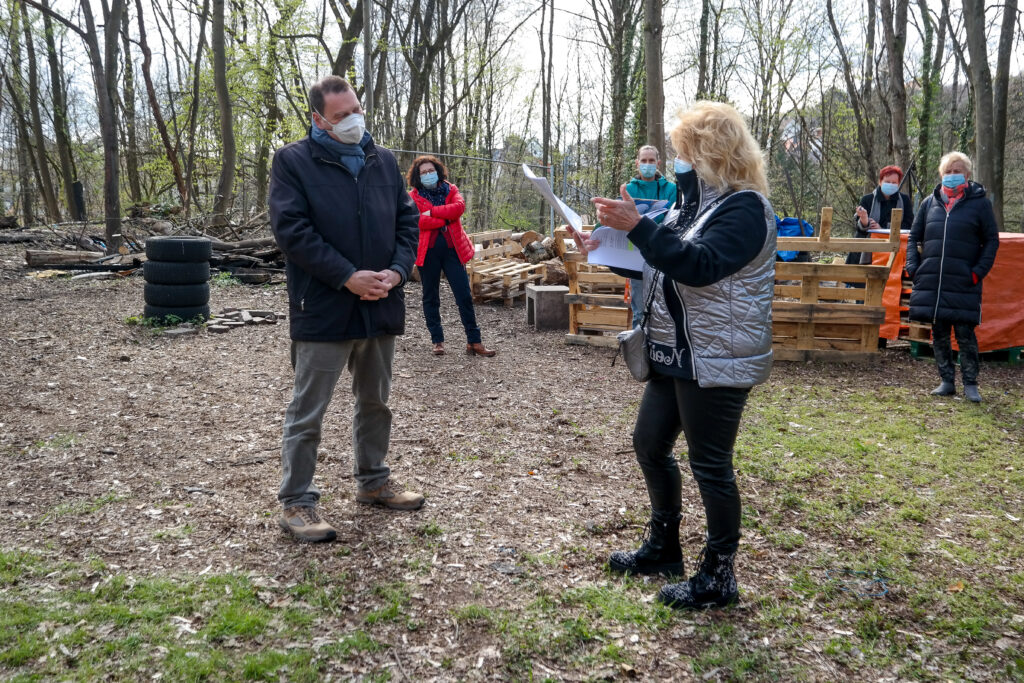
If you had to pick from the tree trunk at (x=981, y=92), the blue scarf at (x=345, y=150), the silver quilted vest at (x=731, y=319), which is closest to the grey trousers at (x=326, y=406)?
the blue scarf at (x=345, y=150)

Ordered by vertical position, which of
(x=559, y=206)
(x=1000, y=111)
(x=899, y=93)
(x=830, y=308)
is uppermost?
(x=899, y=93)

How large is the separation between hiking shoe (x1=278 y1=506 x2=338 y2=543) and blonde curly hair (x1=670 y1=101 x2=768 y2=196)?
2.33 m

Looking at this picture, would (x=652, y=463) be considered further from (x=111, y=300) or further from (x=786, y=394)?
(x=111, y=300)

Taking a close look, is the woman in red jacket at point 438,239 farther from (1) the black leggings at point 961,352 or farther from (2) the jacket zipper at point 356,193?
(1) the black leggings at point 961,352

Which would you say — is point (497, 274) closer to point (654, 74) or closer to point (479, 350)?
point (479, 350)

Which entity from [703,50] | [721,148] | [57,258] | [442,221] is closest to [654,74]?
[442,221]

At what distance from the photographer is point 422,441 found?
203 inches

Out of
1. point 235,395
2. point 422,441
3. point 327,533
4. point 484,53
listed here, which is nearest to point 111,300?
point 235,395

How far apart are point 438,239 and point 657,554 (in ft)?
16.0

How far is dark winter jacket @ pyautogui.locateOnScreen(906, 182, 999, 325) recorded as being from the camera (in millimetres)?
6273

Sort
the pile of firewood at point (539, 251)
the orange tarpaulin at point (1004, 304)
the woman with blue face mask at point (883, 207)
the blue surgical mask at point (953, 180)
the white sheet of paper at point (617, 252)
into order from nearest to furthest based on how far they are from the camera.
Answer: the white sheet of paper at point (617, 252) < the blue surgical mask at point (953, 180) < the orange tarpaulin at point (1004, 304) < the woman with blue face mask at point (883, 207) < the pile of firewood at point (539, 251)

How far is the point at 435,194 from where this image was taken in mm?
7449

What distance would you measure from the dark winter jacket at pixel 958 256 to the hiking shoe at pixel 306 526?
215 inches

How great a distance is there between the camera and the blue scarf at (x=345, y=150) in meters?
3.46
